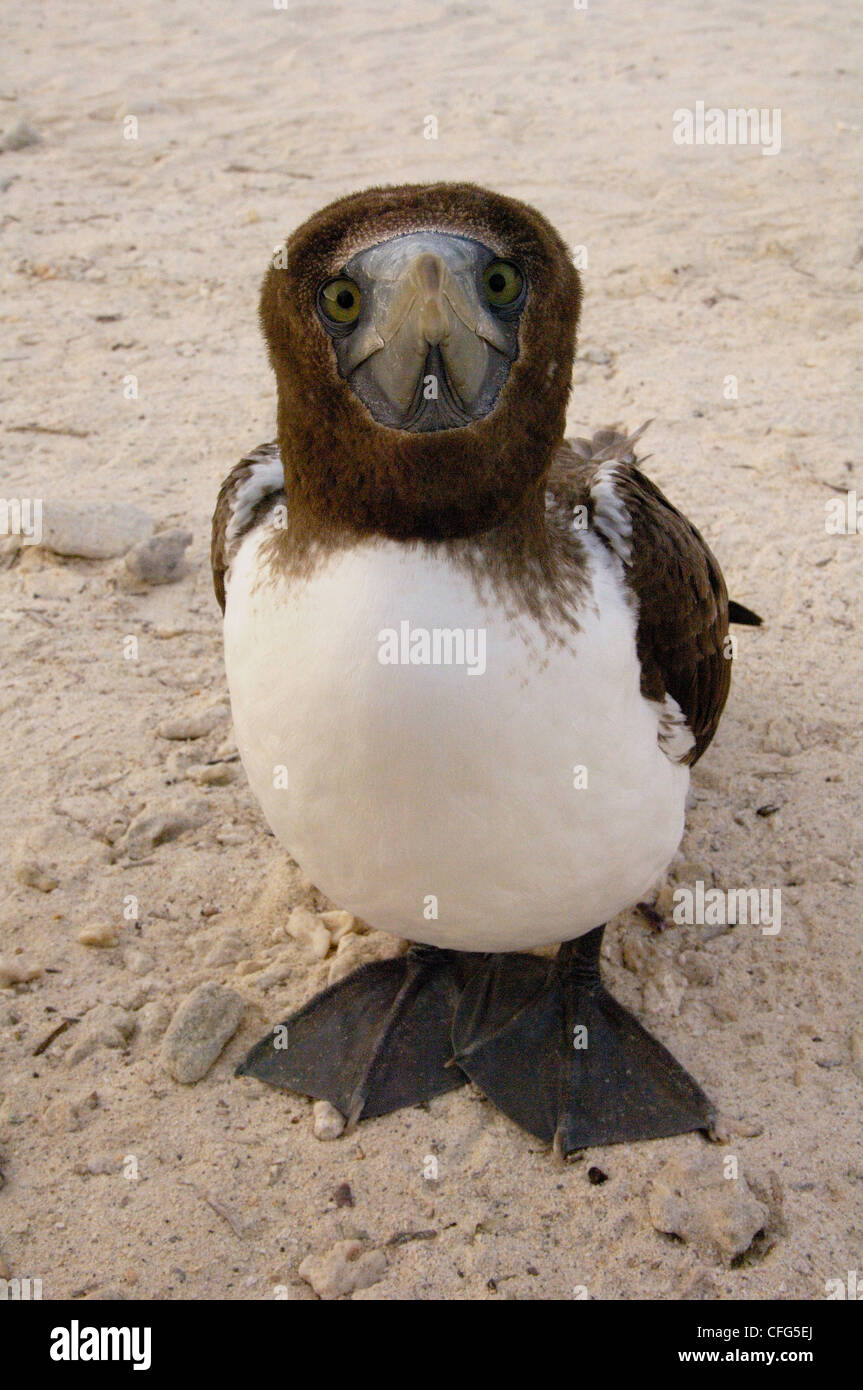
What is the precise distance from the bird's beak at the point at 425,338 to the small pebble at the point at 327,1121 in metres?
1.78

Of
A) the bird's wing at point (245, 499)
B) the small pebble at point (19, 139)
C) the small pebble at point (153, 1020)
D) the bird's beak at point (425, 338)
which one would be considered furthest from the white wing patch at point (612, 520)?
the small pebble at point (19, 139)

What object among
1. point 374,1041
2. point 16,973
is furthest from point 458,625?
point 16,973

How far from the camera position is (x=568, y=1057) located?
3.39m

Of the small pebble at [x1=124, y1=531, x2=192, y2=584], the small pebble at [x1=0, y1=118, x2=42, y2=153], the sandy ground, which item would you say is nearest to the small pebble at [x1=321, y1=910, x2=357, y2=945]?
the sandy ground

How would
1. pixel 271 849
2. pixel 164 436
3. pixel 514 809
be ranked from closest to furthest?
pixel 514 809, pixel 271 849, pixel 164 436

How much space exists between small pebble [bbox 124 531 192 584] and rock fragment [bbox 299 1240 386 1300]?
290cm

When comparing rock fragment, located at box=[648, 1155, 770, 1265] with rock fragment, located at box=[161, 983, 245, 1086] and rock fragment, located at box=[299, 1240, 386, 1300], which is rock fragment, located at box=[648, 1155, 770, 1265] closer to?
rock fragment, located at box=[299, 1240, 386, 1300]

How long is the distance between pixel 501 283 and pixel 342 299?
0.31 meters

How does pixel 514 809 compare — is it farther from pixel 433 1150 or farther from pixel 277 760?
pixel 433 1150

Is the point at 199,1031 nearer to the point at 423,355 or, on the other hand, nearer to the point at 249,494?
the point at 249,494

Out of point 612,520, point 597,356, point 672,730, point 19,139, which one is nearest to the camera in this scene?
point 612,520
